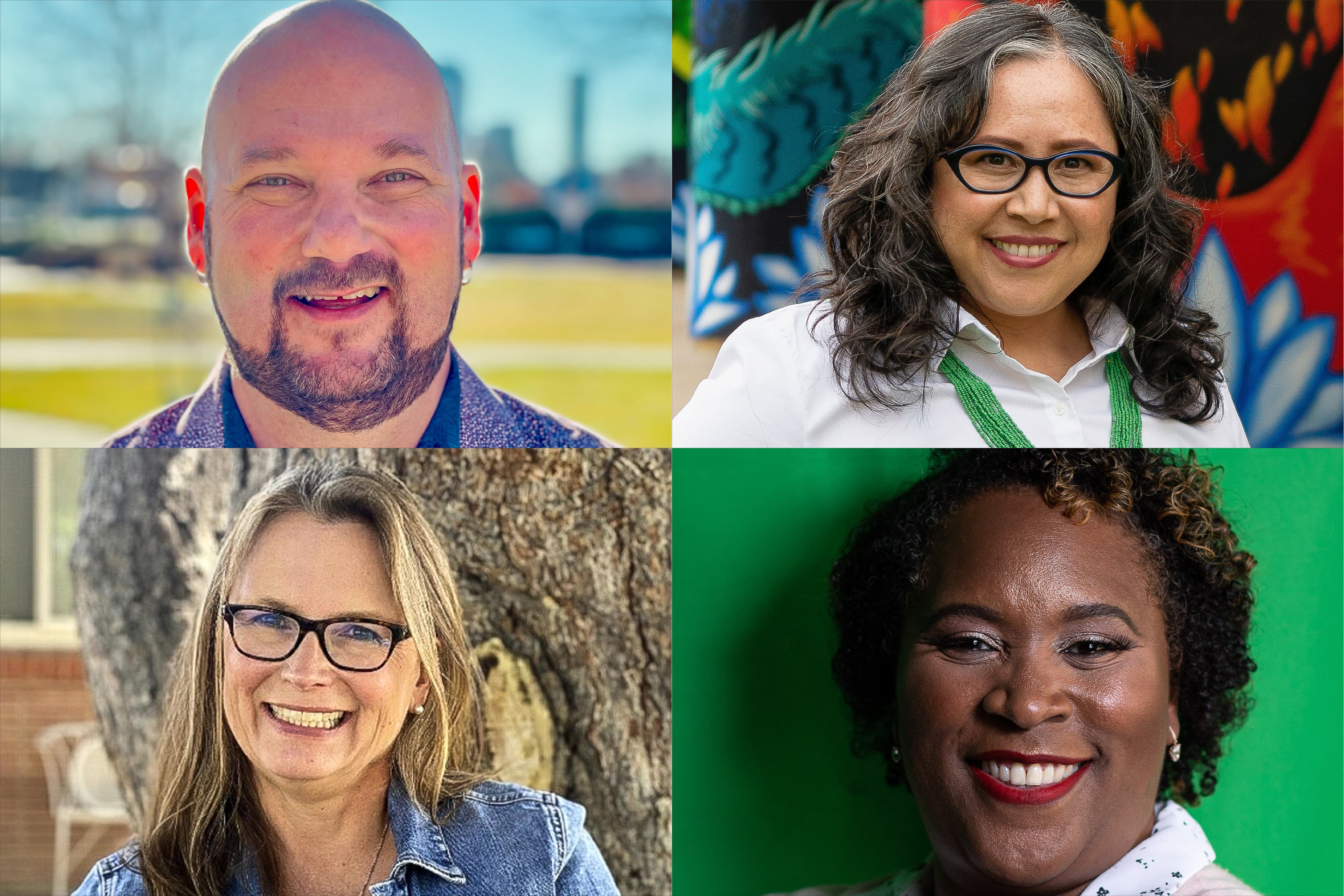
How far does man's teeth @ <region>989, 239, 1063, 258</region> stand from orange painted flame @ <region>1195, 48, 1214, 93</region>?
603mm

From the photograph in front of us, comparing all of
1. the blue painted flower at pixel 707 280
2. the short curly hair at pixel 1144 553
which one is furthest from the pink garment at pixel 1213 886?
the blue painted flower at pixel 707 280

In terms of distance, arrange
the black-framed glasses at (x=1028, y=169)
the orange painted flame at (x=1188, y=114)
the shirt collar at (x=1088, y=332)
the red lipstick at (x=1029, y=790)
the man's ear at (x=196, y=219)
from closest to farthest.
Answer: the red lipstick at (x=1029, y=790) < the black-framed glasses at (x=1028, y=169) < the shirt collar at (x=1088, y=332) < the man's ear at (x=196, y=219) < the orange painted flame at (x=1188, y=114)

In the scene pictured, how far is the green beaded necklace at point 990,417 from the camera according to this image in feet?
7.45

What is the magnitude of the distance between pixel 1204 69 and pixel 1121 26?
210 millimetres

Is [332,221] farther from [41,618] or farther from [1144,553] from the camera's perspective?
[1144,553]

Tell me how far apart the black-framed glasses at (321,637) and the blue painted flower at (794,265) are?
103cm

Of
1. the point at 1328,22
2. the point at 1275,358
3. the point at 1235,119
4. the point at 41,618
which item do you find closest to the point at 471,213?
the point at 41,618

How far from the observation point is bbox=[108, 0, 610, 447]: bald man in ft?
7.50

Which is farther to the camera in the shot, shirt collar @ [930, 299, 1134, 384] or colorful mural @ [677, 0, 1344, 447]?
colorful mural @ [677, 0, 1344, 447]

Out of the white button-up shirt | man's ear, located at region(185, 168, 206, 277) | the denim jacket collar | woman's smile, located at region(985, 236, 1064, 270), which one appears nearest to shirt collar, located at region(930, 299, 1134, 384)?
the white button-up shirt

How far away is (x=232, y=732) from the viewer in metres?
2.20

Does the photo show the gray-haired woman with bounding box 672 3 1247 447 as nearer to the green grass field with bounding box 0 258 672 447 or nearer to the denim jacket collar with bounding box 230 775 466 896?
the green grass field with bounding box 0 258 672 447

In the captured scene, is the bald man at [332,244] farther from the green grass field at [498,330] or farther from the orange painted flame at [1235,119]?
the orange painted flame at [1235,119]

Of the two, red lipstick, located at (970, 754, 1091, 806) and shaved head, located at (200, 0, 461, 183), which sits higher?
shaved head, located at (200, 0, 461, 183)
